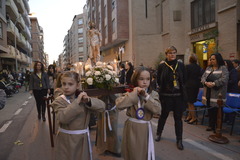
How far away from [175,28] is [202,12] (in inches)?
141

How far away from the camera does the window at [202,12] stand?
15219 mm

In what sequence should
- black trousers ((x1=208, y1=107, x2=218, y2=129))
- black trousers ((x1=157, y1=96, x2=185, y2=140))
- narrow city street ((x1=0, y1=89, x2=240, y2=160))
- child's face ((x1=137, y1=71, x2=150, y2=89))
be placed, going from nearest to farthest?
child's face ((x1=137, y1=71, x2=150, y2=89)) < narrow city street ((x1=0, y1=89, x2=240, y2=160)) < black trousers ((x1=157, y1=96, x2=185, y2=140)) < black trousers ((x1=208, y1=107, x2=218, y2=129))

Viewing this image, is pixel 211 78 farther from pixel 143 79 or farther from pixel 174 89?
pixel 143 79

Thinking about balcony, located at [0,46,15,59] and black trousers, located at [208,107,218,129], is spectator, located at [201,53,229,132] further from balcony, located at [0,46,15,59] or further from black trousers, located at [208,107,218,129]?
balcony, located at [0,46,15,59]

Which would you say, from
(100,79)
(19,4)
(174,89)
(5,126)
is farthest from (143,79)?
(19,4)

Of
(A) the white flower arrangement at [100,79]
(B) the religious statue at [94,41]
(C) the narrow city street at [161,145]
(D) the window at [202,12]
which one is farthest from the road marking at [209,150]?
(D) the window at [202,12]

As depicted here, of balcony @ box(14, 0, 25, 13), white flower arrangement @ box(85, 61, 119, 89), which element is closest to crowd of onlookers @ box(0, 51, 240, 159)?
white flower arrangement @ box(85, 61, 119, 89)

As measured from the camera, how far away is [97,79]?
3822 millimetres

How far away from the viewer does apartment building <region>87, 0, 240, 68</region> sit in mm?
13039

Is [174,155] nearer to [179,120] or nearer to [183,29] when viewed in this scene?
[179,120]

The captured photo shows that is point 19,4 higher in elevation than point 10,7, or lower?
higher

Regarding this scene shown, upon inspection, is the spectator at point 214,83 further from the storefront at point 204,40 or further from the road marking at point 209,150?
the storefront at point 204,40

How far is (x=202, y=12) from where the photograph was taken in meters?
16.0

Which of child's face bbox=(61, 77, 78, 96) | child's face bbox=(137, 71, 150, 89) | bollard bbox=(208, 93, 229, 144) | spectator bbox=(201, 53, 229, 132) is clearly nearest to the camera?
child's face bbox=(61, 77, 78, 96)
